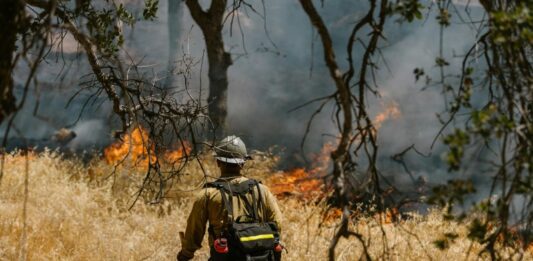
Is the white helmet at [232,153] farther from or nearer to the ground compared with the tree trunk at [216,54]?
nearer to the ground

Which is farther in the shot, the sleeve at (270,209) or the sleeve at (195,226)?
the sleeve at (270,209)

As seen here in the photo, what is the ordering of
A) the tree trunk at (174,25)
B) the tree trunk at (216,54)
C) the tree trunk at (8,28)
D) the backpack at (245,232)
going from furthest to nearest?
the tree trunk at (174,25), the tree trunk at (216,54), the backpack at (245,232), the tree trunk at (8,28)

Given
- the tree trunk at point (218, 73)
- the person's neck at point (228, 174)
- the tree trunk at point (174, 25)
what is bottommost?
the person's neck at point (228, 174)

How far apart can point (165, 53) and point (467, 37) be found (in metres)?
11.2

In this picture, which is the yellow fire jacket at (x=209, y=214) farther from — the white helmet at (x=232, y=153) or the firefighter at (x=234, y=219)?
the white helmet at (x=232, y=153)

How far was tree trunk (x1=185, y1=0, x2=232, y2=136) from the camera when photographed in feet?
35.2

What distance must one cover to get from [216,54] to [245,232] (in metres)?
7.20

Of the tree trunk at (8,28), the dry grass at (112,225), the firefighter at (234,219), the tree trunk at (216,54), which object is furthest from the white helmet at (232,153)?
the tree trunk at (216,54)

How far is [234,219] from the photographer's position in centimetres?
450

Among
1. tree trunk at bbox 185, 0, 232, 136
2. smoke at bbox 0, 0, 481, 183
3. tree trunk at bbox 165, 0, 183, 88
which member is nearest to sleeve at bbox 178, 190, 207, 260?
tree trunk at bbox 185, 0, 232, 136

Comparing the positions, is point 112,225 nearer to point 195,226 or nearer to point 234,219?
point 195,226

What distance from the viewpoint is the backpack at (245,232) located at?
4.43 metres

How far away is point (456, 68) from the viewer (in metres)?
22.0

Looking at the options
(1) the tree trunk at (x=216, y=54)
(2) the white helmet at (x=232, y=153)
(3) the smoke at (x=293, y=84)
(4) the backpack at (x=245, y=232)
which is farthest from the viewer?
(3) the smoke at (x=293, y=84)
